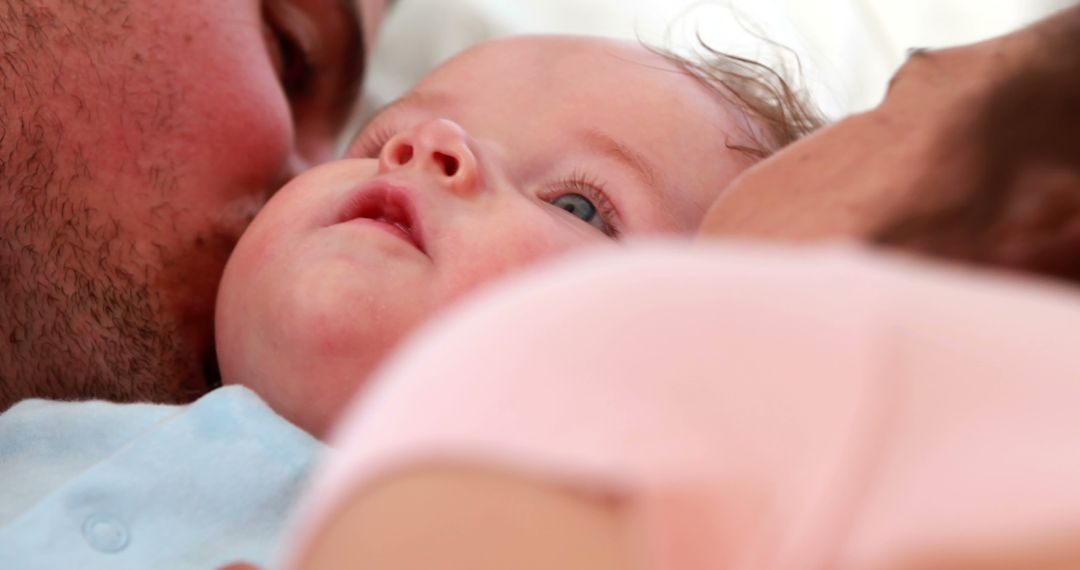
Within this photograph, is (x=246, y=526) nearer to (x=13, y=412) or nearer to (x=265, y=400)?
(x=265, y=400)

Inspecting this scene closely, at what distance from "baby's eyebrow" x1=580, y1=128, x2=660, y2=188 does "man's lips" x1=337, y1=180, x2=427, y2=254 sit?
0.63ft

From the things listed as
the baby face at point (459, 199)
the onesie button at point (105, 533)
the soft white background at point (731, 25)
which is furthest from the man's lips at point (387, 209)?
the soft white background at point (731, 25)

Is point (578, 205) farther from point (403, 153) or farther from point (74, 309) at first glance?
point (74, 309)

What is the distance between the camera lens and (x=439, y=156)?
0.81 m

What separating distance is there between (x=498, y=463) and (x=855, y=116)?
0.29 metres

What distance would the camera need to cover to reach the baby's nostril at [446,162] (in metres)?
0.80

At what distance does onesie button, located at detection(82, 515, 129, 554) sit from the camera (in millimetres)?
684

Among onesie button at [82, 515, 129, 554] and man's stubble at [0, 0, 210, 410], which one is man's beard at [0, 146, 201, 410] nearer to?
man's stubble at [0, 0, 210, 410]

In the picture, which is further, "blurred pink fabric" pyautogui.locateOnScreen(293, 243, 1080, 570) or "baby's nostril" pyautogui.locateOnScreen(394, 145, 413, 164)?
"baby's nostril" pyautogui.locateOnScreen(394, 145, 413, 164)

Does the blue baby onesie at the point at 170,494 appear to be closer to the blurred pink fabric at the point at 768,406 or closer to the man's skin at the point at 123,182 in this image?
the man's skin at the point at 123,182

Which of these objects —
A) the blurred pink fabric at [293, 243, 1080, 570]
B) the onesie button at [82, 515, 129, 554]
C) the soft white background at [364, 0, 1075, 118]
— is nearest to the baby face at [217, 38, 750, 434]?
the onesie button at [82, 515, 129, 554]

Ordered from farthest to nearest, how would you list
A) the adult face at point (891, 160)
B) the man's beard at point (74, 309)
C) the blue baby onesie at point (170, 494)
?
the man's beard at point (74, 309) → the blue baby onesie at point (170, 494) → the adult face at point (891, 160)

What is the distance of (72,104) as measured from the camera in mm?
1090

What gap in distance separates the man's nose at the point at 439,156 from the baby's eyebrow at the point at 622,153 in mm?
133
